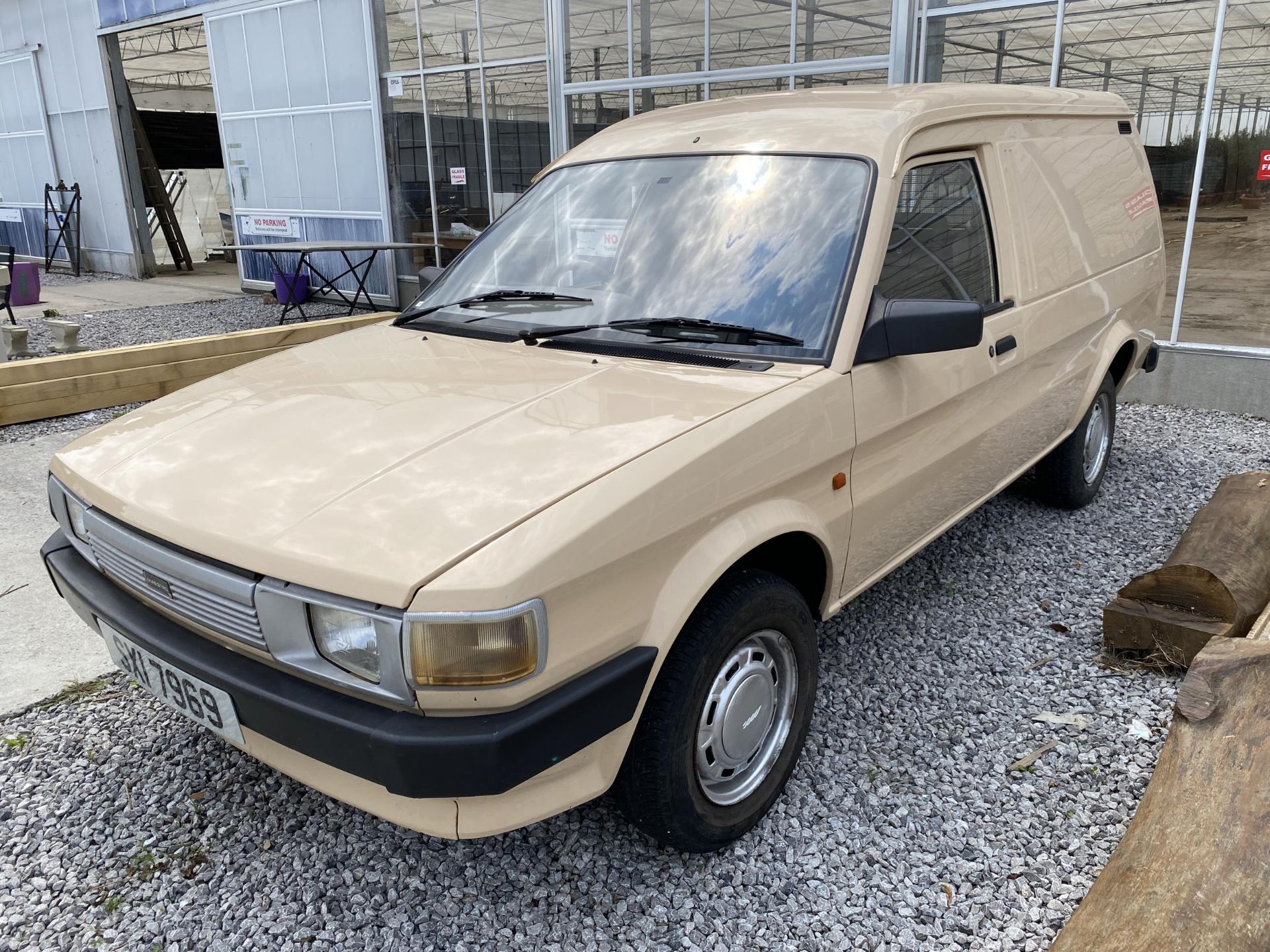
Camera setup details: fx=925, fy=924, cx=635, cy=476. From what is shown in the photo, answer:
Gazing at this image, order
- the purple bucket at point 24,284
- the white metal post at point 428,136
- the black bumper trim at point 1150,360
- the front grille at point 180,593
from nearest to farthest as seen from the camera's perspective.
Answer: the front grille at point 180,593 → the black bumper trim at point 1150,360 → the white metal post at point 428,136 → the purple bucket at point 24,284

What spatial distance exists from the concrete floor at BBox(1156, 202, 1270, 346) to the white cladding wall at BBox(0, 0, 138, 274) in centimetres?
1629

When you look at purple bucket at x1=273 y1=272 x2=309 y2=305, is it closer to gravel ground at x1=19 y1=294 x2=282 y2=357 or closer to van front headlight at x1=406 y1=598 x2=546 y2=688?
gravel ground at x1=19 y1=294 x2=282 y2=357

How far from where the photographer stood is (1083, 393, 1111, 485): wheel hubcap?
4676mm

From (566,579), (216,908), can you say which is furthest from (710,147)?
(216,908)

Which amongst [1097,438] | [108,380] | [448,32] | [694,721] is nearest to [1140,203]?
[1097,438]

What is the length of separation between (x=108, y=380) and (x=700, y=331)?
607 centimetres

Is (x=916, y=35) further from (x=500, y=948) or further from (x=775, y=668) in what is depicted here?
(x=500, y=948)

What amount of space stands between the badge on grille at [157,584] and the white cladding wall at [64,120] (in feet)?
54.8

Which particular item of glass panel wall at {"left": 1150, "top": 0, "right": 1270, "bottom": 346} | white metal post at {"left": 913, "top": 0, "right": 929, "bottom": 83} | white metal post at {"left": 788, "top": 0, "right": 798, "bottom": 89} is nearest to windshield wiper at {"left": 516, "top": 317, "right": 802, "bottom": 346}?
glass panel wall at {"left": 1150, "top": 0, "right": 1270, "bottom": 346}

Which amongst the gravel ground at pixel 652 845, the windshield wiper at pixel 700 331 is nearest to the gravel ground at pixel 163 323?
the gravel ground at pixel 652 845

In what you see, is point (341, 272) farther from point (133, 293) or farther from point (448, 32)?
point (133, 293)

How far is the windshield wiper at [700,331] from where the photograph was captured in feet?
8.70

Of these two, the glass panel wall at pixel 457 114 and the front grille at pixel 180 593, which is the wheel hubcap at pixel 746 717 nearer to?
the front grille at pixel 180 593

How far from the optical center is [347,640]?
74.2 inches
